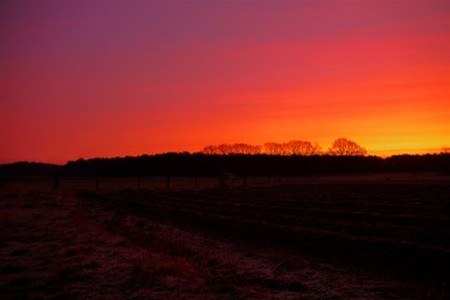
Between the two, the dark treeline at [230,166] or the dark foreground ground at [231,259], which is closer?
the dark foreground ground at [231,259]

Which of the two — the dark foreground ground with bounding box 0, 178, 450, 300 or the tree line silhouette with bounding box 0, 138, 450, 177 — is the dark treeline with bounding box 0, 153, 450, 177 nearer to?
the tree line silhouette with bounding box 0, 138, 450, 177

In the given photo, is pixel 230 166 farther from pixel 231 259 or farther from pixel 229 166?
pixel 231 259

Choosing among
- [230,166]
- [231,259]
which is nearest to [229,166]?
[230,166]

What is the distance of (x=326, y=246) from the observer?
1447cm

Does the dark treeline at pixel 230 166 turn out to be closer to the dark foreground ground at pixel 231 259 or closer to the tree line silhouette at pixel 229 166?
the tree line silhouette at pixel 229 166

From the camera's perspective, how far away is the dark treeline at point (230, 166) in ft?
338

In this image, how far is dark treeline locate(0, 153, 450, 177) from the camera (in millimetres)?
102875

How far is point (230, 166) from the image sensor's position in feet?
358

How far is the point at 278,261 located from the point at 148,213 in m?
15.0

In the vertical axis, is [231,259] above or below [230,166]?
below

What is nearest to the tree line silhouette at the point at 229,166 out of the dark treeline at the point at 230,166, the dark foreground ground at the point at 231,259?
the dark treeline at the point at 230,166

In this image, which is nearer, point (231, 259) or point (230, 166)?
point (231, 259)

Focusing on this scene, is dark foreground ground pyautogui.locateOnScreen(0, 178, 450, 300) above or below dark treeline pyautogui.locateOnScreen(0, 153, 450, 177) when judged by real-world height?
below

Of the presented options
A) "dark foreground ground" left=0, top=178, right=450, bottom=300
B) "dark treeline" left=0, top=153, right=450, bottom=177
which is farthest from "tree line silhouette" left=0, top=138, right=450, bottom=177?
"dark foreground ground" left=0, top=178, right=450, bottom=300
